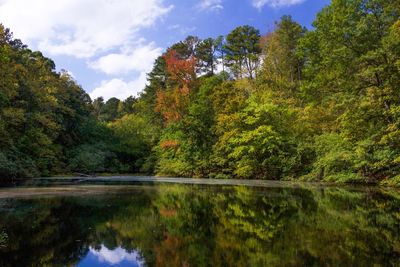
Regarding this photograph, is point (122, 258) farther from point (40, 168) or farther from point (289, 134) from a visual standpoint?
point (40, 168)

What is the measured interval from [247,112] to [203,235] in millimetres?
20786

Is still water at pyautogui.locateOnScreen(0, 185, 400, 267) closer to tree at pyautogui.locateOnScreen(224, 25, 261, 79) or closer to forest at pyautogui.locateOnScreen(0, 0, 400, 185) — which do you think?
forest at pyautogui.locateOnScreen(0, 0, 400, 185)

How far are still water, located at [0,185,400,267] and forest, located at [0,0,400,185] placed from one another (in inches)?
165

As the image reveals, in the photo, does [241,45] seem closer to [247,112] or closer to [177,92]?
[177,92]

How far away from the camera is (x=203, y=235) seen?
6.17 metres

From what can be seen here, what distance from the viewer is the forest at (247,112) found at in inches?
686

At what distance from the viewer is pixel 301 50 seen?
25.5 meters

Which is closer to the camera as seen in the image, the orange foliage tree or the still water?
the still water

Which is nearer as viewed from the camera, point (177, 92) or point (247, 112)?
point (247, 112)

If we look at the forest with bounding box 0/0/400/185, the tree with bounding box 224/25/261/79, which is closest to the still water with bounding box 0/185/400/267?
the forest with bounding box 0/0/400/185

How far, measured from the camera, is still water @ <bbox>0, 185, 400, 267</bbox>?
4.70 meters

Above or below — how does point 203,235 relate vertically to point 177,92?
below

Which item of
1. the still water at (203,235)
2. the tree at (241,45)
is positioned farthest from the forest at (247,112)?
the still water at (203,235)

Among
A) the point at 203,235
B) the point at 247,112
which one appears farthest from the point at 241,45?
the point at 203,235
